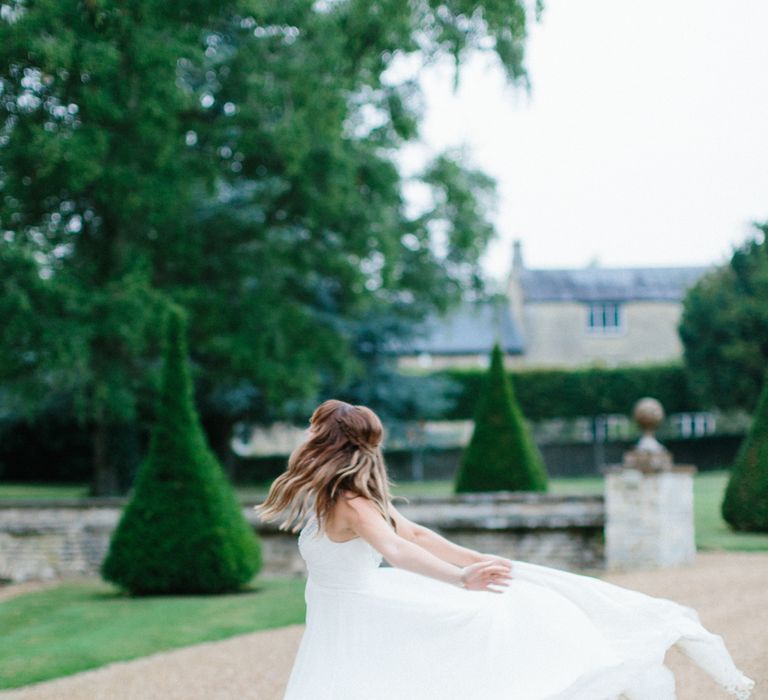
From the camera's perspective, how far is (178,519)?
12.1 metres

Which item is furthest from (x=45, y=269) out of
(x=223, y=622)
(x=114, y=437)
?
(x=223, y=622)

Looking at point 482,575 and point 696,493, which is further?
point 696,493

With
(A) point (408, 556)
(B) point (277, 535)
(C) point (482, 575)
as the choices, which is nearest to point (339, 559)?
(A) point (408, 556)

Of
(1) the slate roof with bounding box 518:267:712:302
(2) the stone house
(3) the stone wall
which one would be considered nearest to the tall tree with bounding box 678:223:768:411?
(2) the stone house

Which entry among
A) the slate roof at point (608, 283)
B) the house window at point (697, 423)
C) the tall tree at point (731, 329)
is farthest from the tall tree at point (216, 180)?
the slate roof at point (608, 283)

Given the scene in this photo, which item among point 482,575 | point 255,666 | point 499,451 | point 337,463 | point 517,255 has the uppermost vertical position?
point 517,255

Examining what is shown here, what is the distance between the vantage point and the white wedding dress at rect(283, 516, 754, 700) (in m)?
4.21

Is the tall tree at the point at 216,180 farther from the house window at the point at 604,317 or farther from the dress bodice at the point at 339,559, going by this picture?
the house window at the point at 604,317

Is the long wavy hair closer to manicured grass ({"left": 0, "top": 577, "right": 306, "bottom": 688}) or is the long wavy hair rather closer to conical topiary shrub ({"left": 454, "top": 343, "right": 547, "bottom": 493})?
manicured grass ({"left": 0, "top": 577, "right": 306, "bottom": 688})

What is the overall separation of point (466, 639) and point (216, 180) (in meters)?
16.0

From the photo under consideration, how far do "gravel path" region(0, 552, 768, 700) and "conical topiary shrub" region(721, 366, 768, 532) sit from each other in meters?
4.66

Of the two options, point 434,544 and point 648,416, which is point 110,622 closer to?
point 434,544

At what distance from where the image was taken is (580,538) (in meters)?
14.1

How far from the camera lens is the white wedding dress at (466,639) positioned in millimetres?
4215
